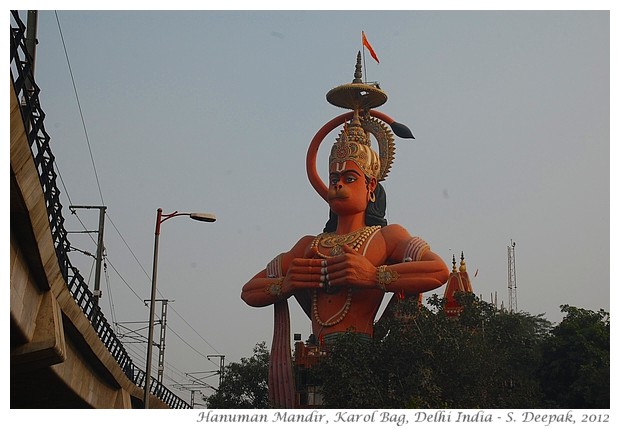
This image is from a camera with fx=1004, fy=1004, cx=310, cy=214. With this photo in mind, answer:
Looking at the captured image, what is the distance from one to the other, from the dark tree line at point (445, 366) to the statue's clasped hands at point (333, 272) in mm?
1542

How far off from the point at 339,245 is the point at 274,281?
2.86 m

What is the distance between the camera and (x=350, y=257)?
31547mm

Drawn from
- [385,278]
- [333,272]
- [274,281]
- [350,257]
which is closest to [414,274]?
[385,278]

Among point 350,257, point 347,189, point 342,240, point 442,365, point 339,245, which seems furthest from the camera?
point 347,189

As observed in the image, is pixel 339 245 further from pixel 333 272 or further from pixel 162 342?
pixel 162 342

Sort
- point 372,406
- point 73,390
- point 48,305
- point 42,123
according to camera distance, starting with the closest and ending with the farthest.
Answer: point 42,123
point 48,305
point 73,390
point 372,406

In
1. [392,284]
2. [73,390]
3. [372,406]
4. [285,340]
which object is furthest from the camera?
[285,340]

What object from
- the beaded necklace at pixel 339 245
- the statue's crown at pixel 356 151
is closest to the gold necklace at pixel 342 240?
the beaded necklace at pixel 339 245

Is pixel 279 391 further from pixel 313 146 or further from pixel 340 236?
pixel 313 146

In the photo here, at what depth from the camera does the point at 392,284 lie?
104 feet

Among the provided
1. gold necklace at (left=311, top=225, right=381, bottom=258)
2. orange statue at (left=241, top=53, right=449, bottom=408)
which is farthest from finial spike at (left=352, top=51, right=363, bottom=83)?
gold necklace at (left=311, top=225, right=381, bottom=258)

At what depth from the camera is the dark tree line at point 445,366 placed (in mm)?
28016
